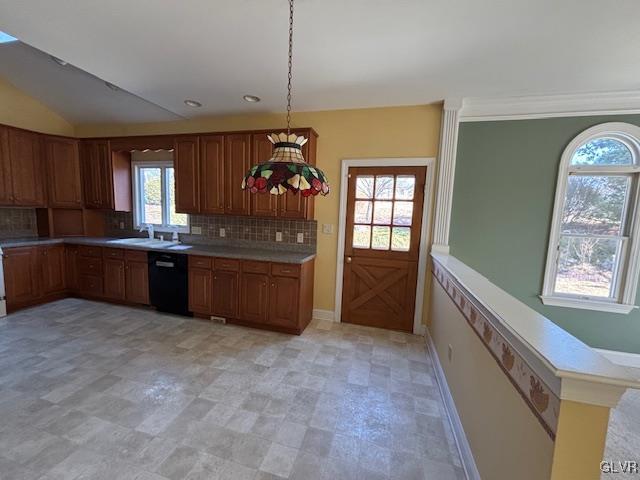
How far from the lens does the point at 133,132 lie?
4.20 metres

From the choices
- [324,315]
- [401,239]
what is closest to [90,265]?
[324,315]

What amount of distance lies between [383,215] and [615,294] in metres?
2.51

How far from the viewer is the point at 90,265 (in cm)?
390

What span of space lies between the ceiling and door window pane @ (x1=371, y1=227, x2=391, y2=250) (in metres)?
1.49

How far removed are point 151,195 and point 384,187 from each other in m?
3.62

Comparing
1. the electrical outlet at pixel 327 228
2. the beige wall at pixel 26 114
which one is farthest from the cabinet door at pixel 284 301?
the beige wall at pixel 26 114

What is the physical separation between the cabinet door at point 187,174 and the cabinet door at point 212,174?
3.1 inches

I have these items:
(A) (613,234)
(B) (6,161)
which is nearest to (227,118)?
(B) (6,161)

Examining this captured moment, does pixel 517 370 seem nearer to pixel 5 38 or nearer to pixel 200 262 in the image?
pixel 200 262

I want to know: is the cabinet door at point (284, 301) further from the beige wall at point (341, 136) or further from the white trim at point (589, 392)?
the white trim at point (589, 392)

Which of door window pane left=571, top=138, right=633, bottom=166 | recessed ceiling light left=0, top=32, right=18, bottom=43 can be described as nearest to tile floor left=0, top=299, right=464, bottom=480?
door window pane left=571, top=138, right=633, bottom=166

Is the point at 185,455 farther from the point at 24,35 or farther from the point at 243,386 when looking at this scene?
the point at 24,35

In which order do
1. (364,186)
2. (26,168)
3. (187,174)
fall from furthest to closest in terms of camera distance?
(26,168)
(187,174)
(364,186)

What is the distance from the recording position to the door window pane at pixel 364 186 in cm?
333
